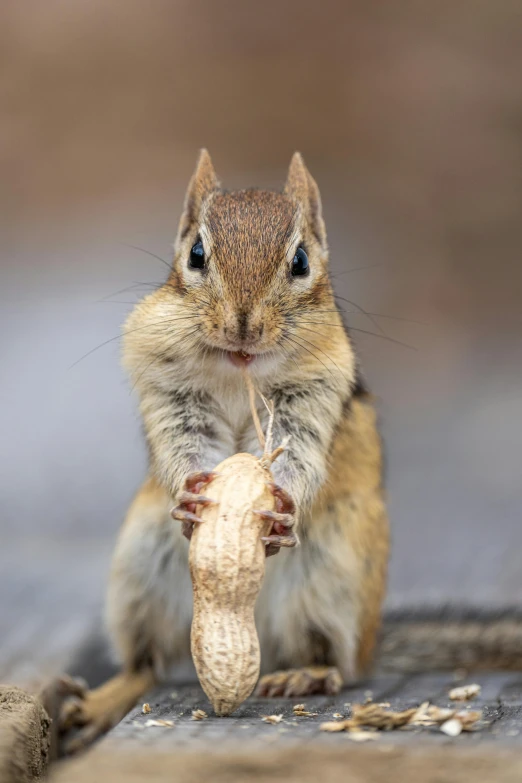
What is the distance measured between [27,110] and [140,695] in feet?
17.9

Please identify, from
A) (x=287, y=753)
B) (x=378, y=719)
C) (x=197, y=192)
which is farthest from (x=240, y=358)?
(x=287, y=753)

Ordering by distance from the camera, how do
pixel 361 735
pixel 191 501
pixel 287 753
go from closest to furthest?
pixel 287 753 < pixel 361 735 < pixel 191 501

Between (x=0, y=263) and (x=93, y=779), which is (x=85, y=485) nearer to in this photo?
(x=0, y=263)

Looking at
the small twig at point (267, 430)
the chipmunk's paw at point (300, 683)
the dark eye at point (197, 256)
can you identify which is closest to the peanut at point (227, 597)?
the small twig at point (267, 430)

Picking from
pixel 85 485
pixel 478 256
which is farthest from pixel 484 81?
pixel 85 485

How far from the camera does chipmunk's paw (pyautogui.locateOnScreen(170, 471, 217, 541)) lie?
8.34ft

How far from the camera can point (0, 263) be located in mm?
8133

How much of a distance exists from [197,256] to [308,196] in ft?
1.46

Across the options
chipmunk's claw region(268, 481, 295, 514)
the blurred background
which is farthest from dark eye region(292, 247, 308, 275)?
the blurred background

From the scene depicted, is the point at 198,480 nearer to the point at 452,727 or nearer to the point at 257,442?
the point at 257,442

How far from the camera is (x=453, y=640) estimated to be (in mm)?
3697

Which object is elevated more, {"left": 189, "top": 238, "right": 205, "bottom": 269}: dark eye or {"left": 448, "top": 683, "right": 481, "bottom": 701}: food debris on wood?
{"left": 189, "top": 238, "right": 205, "bottom": 269}: dark eye

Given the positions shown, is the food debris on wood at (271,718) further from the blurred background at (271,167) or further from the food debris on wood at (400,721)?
the blurred background at (271,167)

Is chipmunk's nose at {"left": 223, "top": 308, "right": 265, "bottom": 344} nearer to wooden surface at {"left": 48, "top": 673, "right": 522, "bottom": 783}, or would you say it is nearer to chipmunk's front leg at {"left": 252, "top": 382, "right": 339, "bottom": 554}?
chipmunk's front leg at {"left": 252, "top": 382, "right": 339, "bottom": 554}
